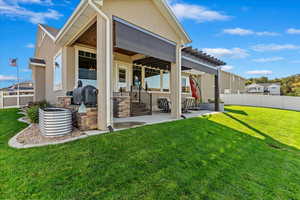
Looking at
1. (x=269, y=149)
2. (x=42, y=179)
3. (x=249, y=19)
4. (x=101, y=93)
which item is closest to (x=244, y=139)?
(x=269, y=149)

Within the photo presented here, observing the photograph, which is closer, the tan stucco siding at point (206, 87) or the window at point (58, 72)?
the window at point (58, 72)

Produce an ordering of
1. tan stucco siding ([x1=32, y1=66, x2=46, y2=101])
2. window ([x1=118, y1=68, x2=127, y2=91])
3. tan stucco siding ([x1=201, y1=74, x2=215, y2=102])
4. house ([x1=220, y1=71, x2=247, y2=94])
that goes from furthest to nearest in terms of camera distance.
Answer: house ([x1=220, y1=71, x2=247, y2=94])
tan stucco siding ([x1=201, y1=74, x2=215, y2=102])
tan stucco siding ([x1=32, y1=66, x2=46, y2=101])
window ([x1=118, y1=68, x2=127, y2=91])

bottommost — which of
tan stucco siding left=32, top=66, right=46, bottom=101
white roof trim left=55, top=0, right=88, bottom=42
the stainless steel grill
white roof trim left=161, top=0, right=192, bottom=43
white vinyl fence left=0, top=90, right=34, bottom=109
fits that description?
the stainless steel grill

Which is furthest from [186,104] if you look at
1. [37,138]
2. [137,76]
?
[37,138]

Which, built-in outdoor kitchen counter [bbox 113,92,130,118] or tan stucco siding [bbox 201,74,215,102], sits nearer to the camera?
built-in outdoor kitchen counter [bbox 113,92,130,118]

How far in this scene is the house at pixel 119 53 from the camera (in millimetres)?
4746

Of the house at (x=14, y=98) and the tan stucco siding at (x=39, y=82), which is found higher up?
the tan stucco siding at (x=39, y=82)

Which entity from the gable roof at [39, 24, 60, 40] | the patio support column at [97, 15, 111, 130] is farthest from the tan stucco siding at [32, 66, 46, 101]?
the patio support column at [97, 15, 111, 130]

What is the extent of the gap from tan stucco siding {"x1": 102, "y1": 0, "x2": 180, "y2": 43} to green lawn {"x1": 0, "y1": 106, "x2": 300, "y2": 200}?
408 centimetres

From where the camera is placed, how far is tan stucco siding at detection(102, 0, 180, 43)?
4.99 meters

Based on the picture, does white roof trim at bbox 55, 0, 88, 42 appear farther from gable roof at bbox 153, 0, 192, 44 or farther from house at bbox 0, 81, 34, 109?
house at bbox 0, 81, 34, 109

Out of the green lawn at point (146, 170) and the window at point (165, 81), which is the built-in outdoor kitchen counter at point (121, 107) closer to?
the green lawn at point (146, 170)

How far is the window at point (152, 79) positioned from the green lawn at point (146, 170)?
7223 mm

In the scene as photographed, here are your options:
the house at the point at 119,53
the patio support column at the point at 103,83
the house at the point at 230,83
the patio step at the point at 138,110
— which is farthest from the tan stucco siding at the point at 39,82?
the house at the point at 230,83
